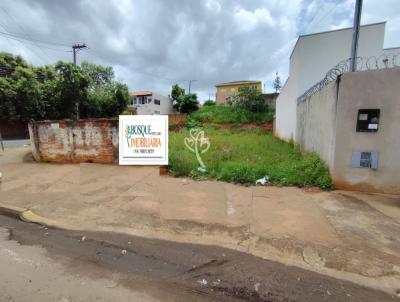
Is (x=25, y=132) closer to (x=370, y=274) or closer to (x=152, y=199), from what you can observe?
(x=152, y=199)

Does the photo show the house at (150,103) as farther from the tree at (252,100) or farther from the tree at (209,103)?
the tree at (252,100)

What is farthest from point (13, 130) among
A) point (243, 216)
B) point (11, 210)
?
point (243, 216)

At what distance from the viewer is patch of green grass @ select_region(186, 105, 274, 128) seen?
22562mm

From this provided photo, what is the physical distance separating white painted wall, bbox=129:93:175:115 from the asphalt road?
2905cm

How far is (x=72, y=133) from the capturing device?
803 cm

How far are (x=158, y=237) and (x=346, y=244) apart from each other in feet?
8.56

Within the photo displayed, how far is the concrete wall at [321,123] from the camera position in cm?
517

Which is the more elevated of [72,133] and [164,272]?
[72,133]

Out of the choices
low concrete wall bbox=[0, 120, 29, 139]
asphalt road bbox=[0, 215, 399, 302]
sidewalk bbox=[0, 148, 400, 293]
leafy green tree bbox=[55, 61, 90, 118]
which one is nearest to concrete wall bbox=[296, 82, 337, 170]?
sidewalk bbox=[0, 148, 400, 293]

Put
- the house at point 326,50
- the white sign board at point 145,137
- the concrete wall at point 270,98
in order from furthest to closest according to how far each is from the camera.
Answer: the concrete wall at point 270,98, the house at point 326,50, the white sign board at point 145,137

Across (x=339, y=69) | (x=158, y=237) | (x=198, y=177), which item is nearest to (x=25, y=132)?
(x=198, y=177)

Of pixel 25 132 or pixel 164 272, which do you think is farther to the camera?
pixel 25 132

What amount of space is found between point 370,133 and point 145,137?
5.88m

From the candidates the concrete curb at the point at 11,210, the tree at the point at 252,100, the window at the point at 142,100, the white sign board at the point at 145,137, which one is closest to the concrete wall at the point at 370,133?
the white sign board at the point at 145,137
